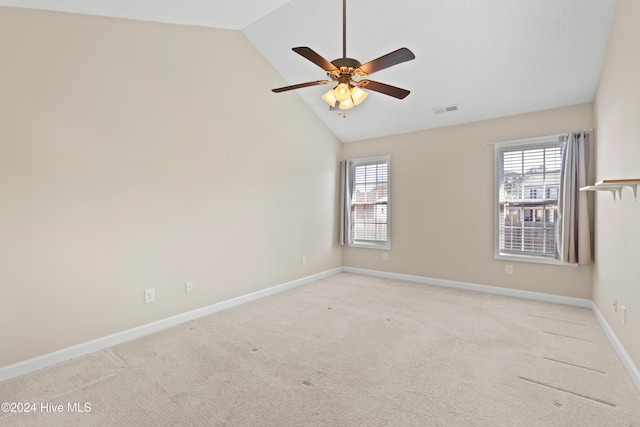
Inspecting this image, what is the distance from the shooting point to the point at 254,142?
405 centimetres

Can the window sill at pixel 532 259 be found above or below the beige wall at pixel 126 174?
below

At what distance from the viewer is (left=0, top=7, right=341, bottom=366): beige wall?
2291 mm

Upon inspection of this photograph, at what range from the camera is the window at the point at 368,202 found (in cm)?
541

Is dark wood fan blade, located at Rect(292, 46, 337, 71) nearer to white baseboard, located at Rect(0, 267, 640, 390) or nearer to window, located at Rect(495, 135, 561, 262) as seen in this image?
white baseboard, located at Rect(0, 267, 640, 390)

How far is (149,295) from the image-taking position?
3027mm

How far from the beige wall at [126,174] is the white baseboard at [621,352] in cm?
359

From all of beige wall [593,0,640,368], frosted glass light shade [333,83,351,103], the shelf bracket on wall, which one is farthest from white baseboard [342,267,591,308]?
frosted glass light shade [333,83,351,103]

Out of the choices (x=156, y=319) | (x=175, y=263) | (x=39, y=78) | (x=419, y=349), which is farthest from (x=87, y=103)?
(x=419, y=349)

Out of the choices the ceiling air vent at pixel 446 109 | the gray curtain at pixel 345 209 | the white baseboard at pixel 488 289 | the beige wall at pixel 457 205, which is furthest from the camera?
the gray curtain at pixel 345 209

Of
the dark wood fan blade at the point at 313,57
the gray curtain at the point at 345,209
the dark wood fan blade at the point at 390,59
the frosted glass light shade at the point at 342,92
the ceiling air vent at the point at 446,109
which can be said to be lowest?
the gray curtain at the point at 345,209

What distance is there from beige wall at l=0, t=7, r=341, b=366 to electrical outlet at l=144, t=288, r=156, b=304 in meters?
0.04

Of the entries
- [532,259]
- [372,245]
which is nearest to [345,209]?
[372,245]

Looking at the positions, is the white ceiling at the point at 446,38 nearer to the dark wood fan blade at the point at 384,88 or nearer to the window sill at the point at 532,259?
the dark wood fan blade at the point at 384,88

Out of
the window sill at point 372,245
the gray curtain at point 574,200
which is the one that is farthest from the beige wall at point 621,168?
the window sill at point 372,245
